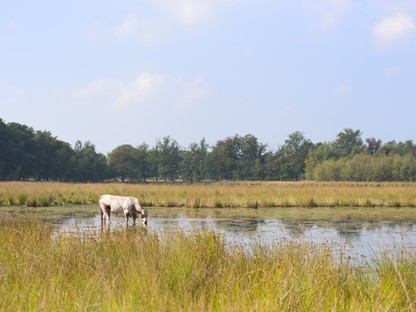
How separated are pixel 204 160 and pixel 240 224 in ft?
264

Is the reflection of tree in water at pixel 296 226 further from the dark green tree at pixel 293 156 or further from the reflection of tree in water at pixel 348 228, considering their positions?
the dark green tree at pixel 293 156

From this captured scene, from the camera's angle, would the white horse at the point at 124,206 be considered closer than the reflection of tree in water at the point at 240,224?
No

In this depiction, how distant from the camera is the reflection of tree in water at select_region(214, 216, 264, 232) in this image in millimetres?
15195

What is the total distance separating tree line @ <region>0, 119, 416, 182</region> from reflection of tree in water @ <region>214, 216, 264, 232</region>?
5002 centimetres

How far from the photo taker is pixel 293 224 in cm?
1681

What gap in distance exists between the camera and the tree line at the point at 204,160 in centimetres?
7206

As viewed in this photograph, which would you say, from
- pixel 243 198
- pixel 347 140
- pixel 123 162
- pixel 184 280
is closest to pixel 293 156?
pixel 347 140

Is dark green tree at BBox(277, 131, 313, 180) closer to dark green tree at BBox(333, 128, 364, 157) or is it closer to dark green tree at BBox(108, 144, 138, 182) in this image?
dark green tree at BBox(333, 128, 364, 157)

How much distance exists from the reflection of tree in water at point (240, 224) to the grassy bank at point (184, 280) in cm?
740

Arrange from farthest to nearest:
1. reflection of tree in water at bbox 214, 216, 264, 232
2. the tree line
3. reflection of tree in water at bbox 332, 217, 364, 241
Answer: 1. the tree line
2. reflection of tree in water at bbox 214, 216, 264, 232
3. reflection of tree in water at bbox 332, 217, 364, 241

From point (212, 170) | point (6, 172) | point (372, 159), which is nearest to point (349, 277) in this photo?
point (6, 172)

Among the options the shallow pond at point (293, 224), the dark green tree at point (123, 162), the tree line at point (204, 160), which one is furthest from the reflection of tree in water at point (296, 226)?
the dark green tree at point (123, 162)

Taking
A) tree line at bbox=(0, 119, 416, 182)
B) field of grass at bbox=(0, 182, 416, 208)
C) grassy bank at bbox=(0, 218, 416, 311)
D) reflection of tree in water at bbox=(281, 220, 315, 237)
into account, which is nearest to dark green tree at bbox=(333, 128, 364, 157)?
tree line at bbox=(0, 119, 416, 182)

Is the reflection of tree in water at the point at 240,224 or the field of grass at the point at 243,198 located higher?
the field of grass at the point at 243,198
